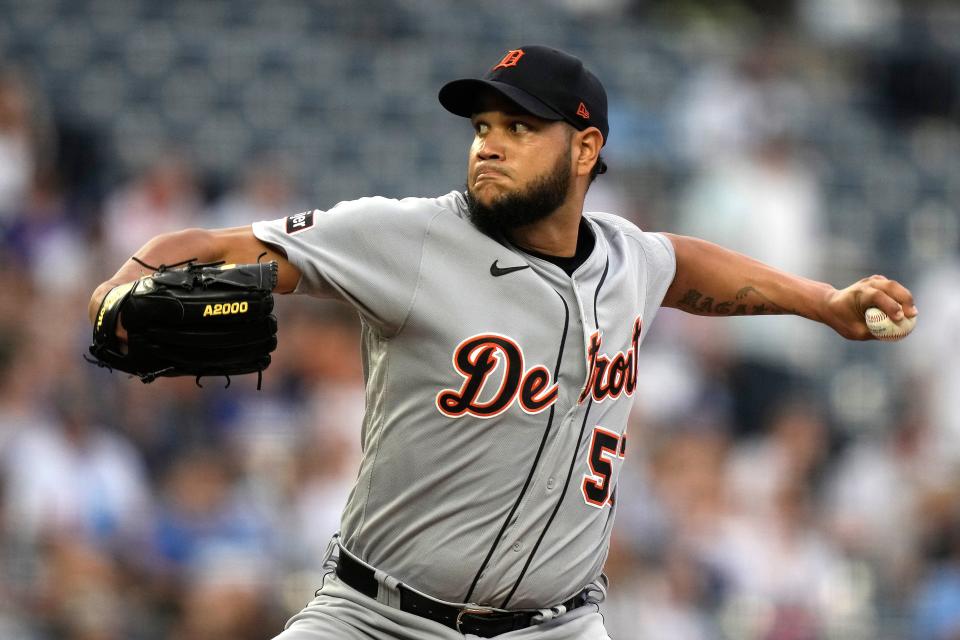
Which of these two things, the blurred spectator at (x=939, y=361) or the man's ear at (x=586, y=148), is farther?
the blurred spectator at (x=939, y=361)

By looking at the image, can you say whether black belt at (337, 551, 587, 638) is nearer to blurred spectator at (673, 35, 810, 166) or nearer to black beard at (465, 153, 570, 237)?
black beard at (465, 153, 570, 237)

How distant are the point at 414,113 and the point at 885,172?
3.80m

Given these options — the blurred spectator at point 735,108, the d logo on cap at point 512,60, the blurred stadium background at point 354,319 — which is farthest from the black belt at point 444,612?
the blurred spectator at point 735,108

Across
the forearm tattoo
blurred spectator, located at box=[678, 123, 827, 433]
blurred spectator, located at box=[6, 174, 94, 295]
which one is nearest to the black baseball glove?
the forearm tattoo

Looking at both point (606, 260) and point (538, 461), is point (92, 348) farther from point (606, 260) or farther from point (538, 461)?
point (606, 260)

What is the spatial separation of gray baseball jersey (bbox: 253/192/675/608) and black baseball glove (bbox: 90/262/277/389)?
228 mm

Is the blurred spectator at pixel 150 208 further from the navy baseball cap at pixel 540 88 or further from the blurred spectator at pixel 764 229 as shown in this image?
the navy baseball cap at pixel 540 88

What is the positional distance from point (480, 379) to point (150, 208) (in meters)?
5.39

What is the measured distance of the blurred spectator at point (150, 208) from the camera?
856 centimetres

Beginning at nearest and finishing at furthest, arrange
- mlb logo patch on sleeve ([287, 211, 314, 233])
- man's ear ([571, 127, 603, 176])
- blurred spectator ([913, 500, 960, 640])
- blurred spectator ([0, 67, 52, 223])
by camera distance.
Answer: mlb logo patch on sleeve ([287, 211, 314, 233])
man's ear ([571, 127, 603, 176])
blurred spectator ([913, 500, 960, 640])
blurred spectator ([0, 67, 52, 223])

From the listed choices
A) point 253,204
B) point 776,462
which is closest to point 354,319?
point 253,204

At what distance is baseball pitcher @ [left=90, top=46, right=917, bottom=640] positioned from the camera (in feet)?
11.8

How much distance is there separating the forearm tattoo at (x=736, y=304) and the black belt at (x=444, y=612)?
979 millimetres

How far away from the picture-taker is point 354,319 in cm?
829
